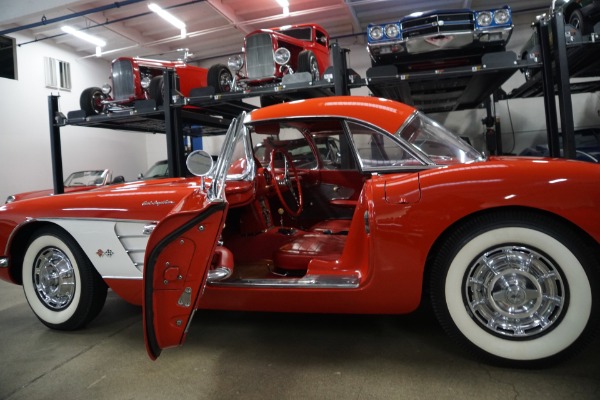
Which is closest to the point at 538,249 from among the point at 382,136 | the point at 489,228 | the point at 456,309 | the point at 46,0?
the point at 489,228

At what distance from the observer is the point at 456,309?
6.68 ft

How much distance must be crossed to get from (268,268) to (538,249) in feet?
5.23

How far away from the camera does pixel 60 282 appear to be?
9.27 ft

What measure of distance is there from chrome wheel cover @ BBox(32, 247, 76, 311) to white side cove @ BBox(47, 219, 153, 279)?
0.87ft

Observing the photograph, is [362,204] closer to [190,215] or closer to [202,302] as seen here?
[190,215]

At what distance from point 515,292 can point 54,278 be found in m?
2.89

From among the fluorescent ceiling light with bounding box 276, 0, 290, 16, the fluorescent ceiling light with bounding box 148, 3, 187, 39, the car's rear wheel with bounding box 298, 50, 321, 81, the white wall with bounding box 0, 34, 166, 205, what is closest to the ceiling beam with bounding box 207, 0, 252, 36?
the fluorescent ceiling light with bounding box 148, 3, 187, 39

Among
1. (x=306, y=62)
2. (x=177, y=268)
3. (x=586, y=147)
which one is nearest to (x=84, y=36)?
(x=306, y=62)

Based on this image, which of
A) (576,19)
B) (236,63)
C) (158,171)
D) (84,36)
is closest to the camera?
(576,19)

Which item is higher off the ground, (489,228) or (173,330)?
(489,228)

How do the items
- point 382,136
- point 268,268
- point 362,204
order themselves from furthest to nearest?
point 268,268 → point 382,136 → point 362,204

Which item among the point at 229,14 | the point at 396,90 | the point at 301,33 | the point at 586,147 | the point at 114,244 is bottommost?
the point at 114,244

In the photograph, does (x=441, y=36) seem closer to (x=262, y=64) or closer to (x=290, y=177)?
(x=290, y=177)

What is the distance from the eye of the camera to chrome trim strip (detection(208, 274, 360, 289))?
2.19m
